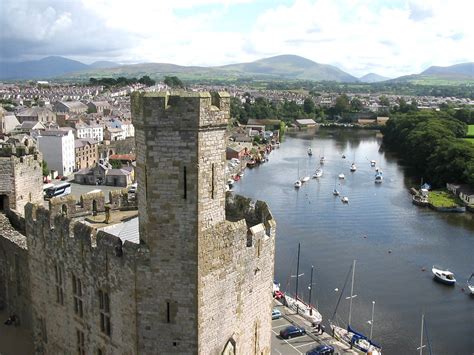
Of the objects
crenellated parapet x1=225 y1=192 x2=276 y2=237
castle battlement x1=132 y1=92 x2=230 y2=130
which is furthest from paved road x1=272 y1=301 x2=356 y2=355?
castle battlement x1=132 y1=92 x2=230 y2=130

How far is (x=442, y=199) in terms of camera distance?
57.4 meters

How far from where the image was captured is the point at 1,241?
17.8 metres

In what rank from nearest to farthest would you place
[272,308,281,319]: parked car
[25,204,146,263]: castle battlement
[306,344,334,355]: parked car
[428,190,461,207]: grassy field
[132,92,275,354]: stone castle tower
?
[132,92,275,354]: stone castle tower, [25,204,146,263]: castle battlement, [306,344,334,355]: parked car, [272,308,281,319]: parked car, [428,190,461,207]: grassy field

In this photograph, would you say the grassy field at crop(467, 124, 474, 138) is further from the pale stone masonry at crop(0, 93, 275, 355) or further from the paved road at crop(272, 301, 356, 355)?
the pale stone masonry at crop(0, 93, 275, 355)

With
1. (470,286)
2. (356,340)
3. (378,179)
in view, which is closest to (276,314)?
(356,340)

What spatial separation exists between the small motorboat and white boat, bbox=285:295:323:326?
437 inches

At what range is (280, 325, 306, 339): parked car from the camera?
2497 centimetres

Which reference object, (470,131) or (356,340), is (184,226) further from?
(470,131)

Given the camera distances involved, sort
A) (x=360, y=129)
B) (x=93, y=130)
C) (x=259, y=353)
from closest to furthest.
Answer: (x=259, y=353) < (x=93, y=130) < (x=360, y=129)

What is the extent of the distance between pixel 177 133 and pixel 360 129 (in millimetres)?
139450

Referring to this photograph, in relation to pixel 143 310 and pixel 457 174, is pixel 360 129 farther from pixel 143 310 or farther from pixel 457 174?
pixel 143 310

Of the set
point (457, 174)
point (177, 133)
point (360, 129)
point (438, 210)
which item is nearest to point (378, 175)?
point (457, 174)

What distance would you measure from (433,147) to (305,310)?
178 ft

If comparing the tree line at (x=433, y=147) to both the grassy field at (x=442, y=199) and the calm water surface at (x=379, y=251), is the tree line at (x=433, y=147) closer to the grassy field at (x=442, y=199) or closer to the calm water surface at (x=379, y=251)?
the grassy field at (x=442, y=199)
